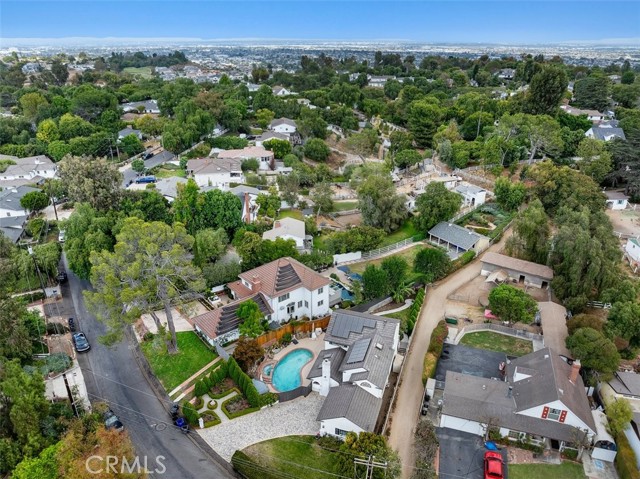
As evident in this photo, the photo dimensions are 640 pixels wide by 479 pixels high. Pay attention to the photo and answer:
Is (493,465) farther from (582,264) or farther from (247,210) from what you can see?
(247,210)

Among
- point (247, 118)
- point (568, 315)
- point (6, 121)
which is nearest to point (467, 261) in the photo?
point (568, 315)

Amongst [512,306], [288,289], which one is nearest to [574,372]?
[512,306]

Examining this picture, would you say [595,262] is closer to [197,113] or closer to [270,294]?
[270,294]

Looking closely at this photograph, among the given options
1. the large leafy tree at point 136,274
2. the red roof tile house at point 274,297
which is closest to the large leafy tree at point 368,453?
the red roof tile house at point 274,297

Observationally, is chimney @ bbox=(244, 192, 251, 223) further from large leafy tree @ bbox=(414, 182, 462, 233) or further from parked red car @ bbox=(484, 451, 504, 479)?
parked red car @ bbox=(484, 451, 504, 479)

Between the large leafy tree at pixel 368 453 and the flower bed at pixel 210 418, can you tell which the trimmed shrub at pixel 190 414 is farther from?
the large leafy tree at pixel 368 453

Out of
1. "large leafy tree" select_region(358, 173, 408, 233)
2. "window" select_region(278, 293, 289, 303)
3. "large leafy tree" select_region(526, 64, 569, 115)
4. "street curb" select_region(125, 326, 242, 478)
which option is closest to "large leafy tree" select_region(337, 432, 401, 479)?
"street curb" select_region(125, 326, 242, 478)
